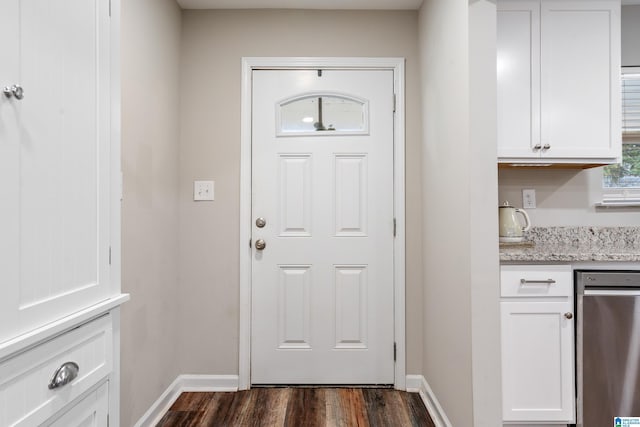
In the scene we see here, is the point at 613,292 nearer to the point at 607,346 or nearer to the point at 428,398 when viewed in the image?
the point at 607,346

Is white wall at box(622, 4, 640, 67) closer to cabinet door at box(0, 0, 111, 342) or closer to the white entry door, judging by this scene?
the white entry door

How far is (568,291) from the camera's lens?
1.67 meters

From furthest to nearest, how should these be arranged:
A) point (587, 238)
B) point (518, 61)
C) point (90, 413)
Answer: point (587, 238)
point (518, 61)
point (90, 413)

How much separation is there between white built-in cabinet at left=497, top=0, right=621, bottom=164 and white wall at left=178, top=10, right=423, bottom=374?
1.89 feet

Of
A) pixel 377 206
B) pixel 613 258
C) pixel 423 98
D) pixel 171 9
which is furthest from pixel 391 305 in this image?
pixel 171 9

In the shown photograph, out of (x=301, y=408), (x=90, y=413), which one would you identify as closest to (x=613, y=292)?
(x=301, y=408)

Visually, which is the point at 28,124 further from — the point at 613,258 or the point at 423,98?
the point at 613,258

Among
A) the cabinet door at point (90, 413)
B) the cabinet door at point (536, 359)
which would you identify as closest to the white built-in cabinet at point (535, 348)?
the cabinet door at point (536, 359)

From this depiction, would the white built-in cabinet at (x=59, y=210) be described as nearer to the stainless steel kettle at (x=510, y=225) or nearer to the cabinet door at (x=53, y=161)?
the cabinet door at (x=53, y=161)

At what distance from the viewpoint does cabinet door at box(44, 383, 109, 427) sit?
0.83 m

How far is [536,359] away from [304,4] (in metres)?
2.32

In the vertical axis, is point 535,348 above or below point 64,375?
below

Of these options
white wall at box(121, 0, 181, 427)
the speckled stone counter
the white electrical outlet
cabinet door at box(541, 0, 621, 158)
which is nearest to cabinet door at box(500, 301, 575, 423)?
the speckled stone counter

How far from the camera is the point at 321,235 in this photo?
7.64 feet
